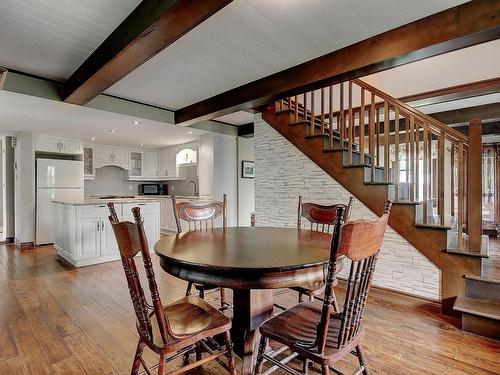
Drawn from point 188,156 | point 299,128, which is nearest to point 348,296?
point 299,128

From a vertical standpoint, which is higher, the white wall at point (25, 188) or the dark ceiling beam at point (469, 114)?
the dark ceiling beam at point (469, 114)

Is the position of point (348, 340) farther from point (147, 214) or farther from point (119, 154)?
point (119, 154)

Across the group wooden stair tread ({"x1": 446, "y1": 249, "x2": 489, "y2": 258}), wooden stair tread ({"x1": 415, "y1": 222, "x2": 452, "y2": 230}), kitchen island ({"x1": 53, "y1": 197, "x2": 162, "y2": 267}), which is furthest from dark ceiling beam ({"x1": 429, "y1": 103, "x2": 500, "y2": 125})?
kitchen island ({"x1": 53, "y1": 197, "x2": 162, "y2": 267})

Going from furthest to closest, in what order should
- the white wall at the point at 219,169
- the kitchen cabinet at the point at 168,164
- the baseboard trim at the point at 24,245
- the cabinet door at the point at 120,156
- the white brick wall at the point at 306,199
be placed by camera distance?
the kitchen cabinet at the point at 168,164
the cabinet door at the point at 120,156
the white wall at the point at 219,169
the baseboard trim at the point at 24,245
the white brick wall at the point at 306,199

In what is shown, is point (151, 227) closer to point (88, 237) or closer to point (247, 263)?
point (88, 237)

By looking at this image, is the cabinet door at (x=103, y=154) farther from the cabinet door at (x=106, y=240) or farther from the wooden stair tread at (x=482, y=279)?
the wooden stair tread at (x=482, y=279)

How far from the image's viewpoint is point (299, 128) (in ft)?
12.1

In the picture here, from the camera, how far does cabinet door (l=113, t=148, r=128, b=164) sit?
22.6 feet

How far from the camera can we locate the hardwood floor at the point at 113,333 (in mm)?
1739

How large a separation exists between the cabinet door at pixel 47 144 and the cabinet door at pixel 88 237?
2.61m

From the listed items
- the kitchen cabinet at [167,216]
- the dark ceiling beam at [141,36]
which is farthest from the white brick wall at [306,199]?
the kitchen cabinet at [167,216]

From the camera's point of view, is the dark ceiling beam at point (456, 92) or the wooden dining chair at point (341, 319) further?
the dark ceiling beam at point (456, 92)

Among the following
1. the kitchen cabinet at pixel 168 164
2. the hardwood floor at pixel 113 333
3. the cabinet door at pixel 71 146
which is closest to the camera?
the hardwood floor at pixel 113 333

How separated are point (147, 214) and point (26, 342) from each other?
103 inches
